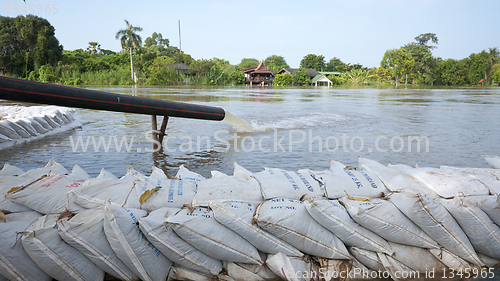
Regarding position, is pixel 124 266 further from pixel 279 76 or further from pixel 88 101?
pixel 279 76

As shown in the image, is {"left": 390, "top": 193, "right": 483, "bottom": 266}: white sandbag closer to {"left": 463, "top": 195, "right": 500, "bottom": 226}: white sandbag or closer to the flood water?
{"left": 463, "top": 195, "right": 500, "bottom": 226}: white sandbag

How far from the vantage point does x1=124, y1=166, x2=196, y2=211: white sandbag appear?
212 centimetres

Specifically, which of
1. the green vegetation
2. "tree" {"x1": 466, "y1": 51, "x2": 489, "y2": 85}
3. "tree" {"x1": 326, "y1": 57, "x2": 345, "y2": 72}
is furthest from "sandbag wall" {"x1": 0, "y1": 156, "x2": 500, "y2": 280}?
"tree" {"x1": 326, "y1": 57, "x2": 345, "y2": 72}

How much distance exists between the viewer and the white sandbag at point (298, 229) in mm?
2002

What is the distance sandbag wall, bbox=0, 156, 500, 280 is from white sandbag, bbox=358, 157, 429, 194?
140 mm

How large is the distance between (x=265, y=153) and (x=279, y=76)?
50735 millimetres

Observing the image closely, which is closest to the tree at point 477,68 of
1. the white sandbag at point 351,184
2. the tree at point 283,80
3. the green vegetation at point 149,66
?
the green vegetation at point 149,66

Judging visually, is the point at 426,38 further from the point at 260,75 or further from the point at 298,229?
the point at 298,229

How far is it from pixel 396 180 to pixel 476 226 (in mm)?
588

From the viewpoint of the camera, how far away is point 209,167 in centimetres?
458

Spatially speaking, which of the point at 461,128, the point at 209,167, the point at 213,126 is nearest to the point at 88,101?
the point at 209,167

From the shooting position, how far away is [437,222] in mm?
2076

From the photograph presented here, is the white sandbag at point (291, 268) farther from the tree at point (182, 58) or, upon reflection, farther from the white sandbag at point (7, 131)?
the tree at point (182, 58)

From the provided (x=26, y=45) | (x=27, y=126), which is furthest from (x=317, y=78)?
(x=27, y=126)
